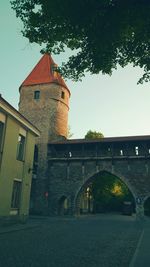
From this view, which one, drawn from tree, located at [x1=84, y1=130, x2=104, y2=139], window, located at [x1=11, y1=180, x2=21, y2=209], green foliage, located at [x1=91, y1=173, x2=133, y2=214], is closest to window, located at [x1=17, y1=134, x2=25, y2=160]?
window, located at [x1=11, y1=180, x2=21, y2=209]

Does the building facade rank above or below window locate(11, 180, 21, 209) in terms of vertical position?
above

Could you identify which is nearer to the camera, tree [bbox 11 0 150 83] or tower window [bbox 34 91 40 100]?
tree [bbox 11 0 150 83]

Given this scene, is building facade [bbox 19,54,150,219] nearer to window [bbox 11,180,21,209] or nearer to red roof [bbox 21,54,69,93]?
red roof [bbox 21,54,69,93]

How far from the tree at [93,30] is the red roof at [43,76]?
2315 cm

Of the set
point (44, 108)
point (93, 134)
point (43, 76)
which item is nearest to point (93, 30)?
point (44, 108)

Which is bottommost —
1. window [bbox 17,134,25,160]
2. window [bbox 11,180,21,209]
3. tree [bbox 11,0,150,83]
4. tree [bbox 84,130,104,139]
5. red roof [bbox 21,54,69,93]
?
window [bbox 11,180,21,209]

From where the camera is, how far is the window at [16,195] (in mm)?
15529

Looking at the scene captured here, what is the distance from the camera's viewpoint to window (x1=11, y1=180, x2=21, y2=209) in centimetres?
1553

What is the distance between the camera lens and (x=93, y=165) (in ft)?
94.8

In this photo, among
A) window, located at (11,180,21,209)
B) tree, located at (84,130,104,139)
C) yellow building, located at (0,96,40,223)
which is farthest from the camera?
tree, located at (84,130,104,139)

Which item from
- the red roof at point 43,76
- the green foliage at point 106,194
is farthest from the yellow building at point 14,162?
the green foliage at point 106,194

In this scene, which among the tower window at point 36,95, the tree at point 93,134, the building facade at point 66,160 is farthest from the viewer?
the tree at point 93,134

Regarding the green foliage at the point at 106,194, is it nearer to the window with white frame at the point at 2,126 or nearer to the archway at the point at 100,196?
the archway at the point at 100,196

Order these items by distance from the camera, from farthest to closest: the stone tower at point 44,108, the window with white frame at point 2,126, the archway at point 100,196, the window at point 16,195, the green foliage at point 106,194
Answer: the green foliage at point 106,194 → the archway at point 100,196 → the stone tower at point 44,108 → the window at point 16,195 → the window with white frame at point 2,126
